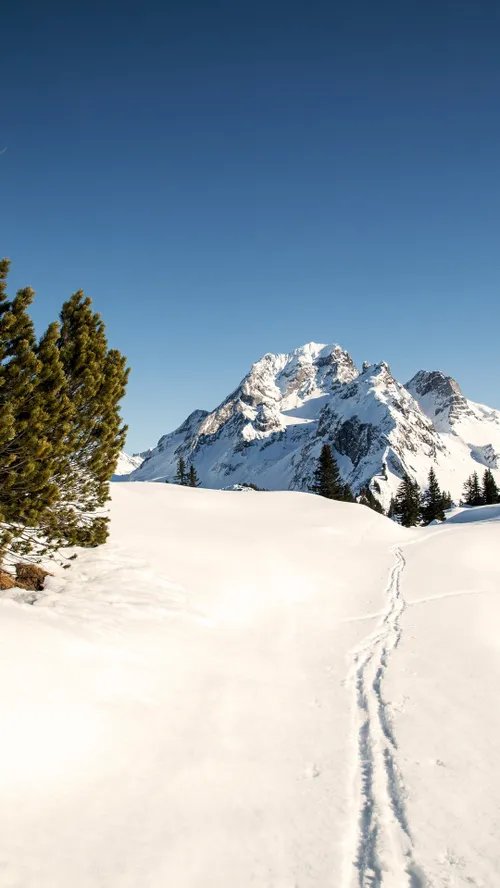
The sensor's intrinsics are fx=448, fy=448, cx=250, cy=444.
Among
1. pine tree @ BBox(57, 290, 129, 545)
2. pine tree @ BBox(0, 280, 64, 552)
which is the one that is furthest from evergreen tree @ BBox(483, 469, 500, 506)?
pine tree @ BBox(0, 280, 64, 552)

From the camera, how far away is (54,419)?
30.7 feet

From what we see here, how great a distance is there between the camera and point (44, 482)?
9.24 metres

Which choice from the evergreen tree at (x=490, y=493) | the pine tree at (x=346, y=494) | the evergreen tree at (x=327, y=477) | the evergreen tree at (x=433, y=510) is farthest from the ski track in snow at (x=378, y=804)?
the evergreen tree at (x=490, y=493)

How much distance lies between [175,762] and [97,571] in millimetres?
6973

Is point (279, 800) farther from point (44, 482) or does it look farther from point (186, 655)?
point (44, 482)

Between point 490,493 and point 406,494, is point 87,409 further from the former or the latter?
point 490,493

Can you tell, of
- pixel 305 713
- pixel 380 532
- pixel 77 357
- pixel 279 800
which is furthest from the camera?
pixel 380 532

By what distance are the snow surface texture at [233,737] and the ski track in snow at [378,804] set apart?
0.08ft

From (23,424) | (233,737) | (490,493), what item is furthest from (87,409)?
(490,493)

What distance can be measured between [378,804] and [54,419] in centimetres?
848

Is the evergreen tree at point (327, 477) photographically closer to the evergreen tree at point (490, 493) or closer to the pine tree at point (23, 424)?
the evergreen tree at point (490, 493)

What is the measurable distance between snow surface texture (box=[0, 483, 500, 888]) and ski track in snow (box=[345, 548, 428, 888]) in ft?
0.08

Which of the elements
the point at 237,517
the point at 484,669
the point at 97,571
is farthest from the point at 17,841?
the point at 237,517

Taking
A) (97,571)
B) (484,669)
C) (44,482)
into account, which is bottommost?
(484,669)
